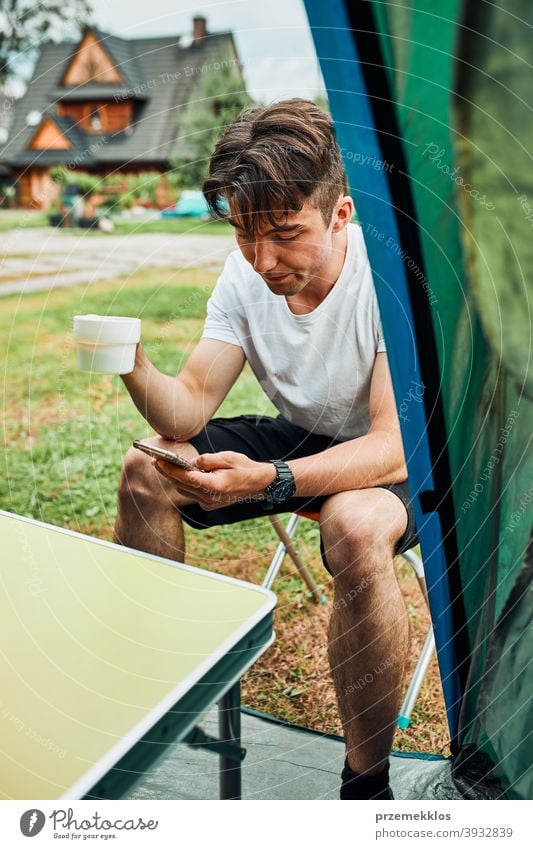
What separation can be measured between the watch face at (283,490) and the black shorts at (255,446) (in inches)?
1.7

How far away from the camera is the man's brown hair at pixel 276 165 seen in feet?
3.99

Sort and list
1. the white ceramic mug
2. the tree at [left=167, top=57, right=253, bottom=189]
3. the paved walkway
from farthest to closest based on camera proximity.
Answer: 1. the paved walkway
2. the tree at [left=167, top=57, right=253, bottom=189]
3. the white ceramic mug

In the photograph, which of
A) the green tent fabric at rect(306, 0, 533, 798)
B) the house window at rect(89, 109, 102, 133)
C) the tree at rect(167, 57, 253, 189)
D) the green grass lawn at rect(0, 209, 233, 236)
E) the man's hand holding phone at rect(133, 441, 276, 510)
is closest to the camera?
the green tent fabric at rect(306, 0, 533, 798)

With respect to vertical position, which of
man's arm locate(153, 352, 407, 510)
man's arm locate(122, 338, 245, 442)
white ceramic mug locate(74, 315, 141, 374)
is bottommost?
man's arm locate(153, 352, 407, 510)

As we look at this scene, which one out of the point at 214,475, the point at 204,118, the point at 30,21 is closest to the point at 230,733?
the point at 214,475

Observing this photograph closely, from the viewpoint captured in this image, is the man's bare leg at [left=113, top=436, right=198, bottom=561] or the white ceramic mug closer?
the white ceramic mug

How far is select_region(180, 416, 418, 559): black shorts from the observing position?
133cm

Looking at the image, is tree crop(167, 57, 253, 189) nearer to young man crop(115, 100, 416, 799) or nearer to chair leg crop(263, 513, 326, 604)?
young man crop(115, 100, 416, 799)

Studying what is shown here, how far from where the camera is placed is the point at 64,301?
4371 millimetres

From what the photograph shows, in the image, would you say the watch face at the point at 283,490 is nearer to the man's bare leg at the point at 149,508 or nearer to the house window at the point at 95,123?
the man's bare leg at the point at 149,508

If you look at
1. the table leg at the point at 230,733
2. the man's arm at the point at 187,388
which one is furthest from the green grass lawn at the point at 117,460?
the man's arm at the point at 187,388

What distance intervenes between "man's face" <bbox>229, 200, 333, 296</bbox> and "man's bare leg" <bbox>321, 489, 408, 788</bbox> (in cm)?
40

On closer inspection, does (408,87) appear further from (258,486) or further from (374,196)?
(258,486)

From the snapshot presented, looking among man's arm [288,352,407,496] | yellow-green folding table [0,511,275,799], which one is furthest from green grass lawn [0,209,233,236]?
yellow-green folding table [0,511,275,799]
